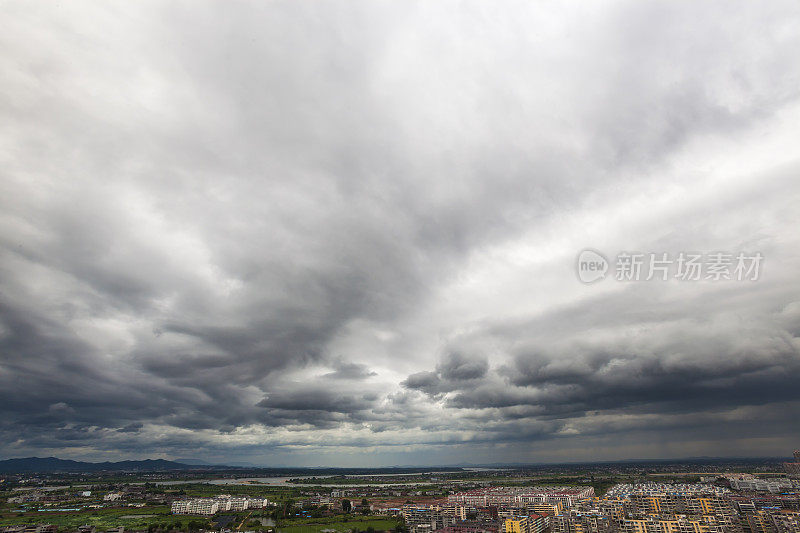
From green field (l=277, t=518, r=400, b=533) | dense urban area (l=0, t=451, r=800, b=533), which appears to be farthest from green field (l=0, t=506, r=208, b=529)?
green field (l=277, t=518, r=400, b=533)

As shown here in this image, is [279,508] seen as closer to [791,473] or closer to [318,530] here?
[318,530]

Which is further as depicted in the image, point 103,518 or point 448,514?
point 103,518

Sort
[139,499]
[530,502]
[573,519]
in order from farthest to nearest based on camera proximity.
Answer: [139,499], [530,502], [573,519]

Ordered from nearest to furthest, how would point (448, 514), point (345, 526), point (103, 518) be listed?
point (345, 526) < point (448, 514) < point (103, 518)

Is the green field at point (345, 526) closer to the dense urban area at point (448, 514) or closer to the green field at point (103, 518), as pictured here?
the dense urban area at point (448, 514)

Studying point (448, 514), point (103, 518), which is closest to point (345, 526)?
point (448, 514)

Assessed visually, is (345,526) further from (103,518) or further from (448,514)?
(103,518)

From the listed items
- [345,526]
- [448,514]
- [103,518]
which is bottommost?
[103,518]

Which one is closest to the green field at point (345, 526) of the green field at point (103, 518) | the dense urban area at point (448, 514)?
the dense urban area at point (448, 514)

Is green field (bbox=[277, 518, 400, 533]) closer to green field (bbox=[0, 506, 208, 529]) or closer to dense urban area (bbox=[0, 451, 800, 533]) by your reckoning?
dense urban area (bbox=[0, 451, 800, 533])

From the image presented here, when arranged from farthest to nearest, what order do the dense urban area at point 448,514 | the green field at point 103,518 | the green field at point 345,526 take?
the green field at point 103,518 → the green field at point 345,526 → the dense urban area at point 448,514

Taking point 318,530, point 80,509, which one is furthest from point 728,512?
point 80,509
